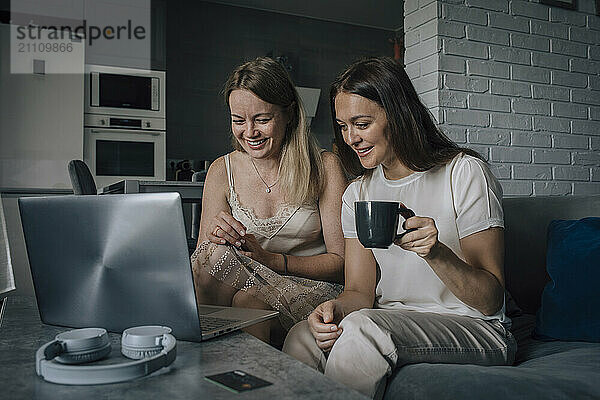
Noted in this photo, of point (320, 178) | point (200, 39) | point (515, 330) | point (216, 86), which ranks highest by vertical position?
point (200, 39)

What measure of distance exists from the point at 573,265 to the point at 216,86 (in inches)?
165

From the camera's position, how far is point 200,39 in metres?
5.19

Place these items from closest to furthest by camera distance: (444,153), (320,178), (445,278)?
(445,278), (444,153), (320,178)

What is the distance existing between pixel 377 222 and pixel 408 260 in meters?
0.44

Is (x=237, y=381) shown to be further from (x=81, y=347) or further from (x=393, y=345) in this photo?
(x=393, y=345)

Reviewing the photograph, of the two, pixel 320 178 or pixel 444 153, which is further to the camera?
pixel 320 178

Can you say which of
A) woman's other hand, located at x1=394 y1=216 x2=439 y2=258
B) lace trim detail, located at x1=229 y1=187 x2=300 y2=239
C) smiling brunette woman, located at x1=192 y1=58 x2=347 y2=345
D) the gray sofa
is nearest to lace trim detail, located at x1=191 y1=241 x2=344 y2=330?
smiling brunette woman, located at x1=192 y1=58 x2=347 y2=345

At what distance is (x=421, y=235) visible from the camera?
1068 mm

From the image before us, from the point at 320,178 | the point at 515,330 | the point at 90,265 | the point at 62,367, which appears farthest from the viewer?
the point at 320,178

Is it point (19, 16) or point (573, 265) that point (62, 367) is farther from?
point (19, 16)

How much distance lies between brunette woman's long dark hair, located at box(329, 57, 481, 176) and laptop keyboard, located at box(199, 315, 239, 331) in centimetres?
61

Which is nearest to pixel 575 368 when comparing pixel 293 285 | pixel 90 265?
pixel 293 285

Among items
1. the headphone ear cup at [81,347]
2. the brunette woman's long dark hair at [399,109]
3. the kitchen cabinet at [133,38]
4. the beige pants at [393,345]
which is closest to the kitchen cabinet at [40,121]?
the kitchen cabinet at [133,38]

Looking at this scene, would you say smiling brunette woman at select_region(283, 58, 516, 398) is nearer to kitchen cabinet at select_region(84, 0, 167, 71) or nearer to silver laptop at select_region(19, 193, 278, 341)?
silver laptop at select_region(19, 193, 278, 341)
